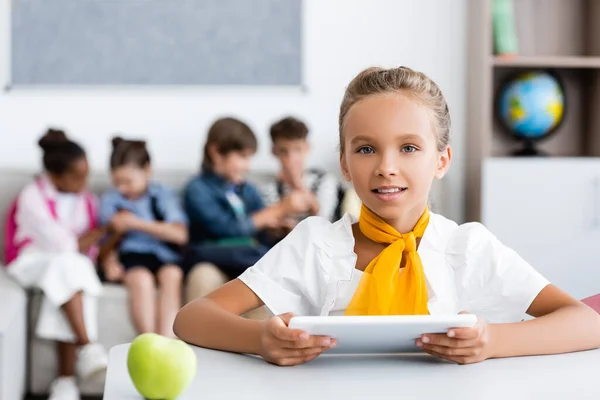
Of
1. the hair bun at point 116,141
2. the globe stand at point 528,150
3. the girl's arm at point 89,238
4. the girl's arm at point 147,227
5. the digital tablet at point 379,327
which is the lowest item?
Answer: the girl's arm at point 89,238

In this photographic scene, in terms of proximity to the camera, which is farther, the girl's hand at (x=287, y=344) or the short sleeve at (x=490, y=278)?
the short sleeve at (x=490, y=278)

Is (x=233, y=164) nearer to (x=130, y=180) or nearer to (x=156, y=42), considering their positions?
(x=130, y=180)

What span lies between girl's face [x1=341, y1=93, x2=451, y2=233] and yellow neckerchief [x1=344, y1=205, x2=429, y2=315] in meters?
0.03

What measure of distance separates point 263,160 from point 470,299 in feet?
8.69

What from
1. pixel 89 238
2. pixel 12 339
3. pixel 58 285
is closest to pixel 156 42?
pixel 89 238

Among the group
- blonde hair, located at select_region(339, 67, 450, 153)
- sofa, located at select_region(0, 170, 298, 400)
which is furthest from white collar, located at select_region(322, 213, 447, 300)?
sofa, located at select_region(0, 170, 298, 400)

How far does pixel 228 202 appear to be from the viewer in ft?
11.6

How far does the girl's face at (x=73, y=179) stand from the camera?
353 cm

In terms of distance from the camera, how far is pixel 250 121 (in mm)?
4035

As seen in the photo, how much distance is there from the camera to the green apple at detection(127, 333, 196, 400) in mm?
1070

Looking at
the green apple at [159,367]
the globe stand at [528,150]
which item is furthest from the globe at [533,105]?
the green apple at [159,367]

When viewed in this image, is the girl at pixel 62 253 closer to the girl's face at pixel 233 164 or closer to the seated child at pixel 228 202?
the seated child at pixel 228 202

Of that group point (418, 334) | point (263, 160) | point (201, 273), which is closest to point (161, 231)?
point (201, 273)

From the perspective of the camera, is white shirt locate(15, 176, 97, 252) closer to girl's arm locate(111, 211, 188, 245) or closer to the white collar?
girl's arm locate(111, 211, 188, 245)
